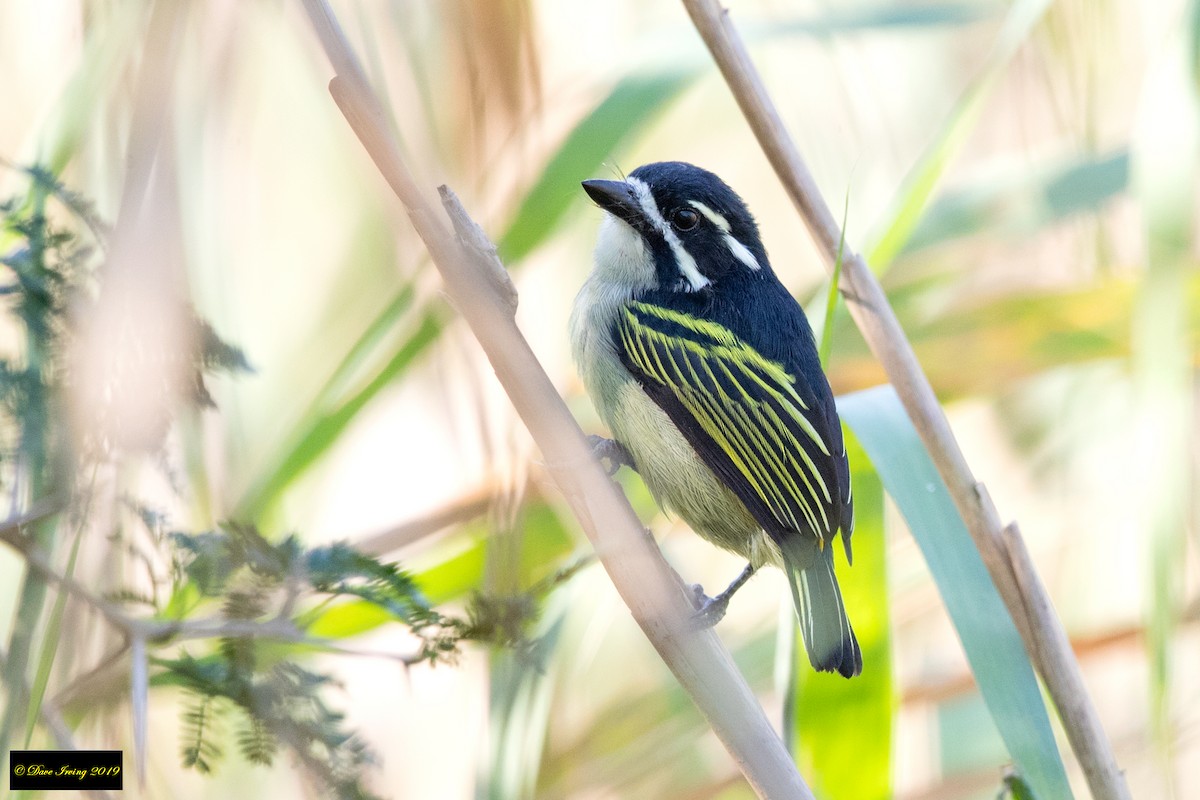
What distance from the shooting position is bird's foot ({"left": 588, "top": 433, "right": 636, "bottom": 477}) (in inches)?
39.9

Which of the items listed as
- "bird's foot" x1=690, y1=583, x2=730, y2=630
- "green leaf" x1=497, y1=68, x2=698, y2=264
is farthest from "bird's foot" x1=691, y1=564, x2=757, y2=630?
"green leaf" x1=497, y1=68, x2=698, y2=264

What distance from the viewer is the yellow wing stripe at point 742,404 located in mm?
948

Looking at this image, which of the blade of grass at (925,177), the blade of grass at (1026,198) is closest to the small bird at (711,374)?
the blade of grass at (925,177)

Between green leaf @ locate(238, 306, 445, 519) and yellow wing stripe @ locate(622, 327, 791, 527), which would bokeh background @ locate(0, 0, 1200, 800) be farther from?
yellow wing stripe @ locate(622, 327, 791, 527)

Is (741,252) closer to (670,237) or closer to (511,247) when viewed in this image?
(670,237)

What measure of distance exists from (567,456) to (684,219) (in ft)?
1.20

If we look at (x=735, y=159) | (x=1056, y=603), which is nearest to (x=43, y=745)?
(x=735, y=159)

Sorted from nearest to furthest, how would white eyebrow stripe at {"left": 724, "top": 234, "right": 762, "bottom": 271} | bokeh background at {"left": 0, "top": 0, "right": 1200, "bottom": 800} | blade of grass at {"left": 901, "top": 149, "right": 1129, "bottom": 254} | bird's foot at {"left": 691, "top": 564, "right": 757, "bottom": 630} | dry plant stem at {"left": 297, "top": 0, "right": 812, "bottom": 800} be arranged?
dry plant stem at {"left": 297, "top": 0, "right": 812, "bottom": 800}
bird's foot at {"left": 691, "top": 564, "right": 757, "bottom": 630}
bokeh background at {"left": 0, "top": 0, "right": 1200, "bottom": 800}
white eyebrow stripe at {"left": 724, "top": 234, "right": 762, "bottom": 271}
blade of grass at {"left": 901, "top": 149, "right": 1129, "bottom": 254}

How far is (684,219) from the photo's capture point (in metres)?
1.04

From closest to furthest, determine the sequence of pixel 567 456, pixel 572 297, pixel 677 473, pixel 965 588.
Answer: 1. pixel 567 456
2. pixel 965 588
3. pixel 677 473
4. pixel 572 297

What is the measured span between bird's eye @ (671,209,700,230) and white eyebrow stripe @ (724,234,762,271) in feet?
0.15

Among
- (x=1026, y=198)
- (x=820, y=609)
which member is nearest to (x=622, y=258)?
(x=820, y=609)

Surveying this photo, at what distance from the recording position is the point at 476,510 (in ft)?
3.41

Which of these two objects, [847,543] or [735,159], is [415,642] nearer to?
[847,543]
